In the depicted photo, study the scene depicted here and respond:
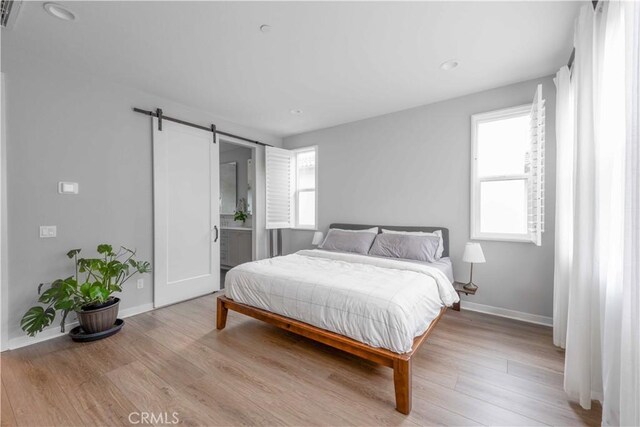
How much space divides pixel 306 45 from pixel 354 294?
2.17 metres

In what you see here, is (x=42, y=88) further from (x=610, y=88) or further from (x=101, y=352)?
(x=610, y=88)

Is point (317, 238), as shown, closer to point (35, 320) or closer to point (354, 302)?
point (354, 302)

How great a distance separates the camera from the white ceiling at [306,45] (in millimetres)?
1956

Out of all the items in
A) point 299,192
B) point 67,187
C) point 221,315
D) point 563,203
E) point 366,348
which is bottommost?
point 221,315

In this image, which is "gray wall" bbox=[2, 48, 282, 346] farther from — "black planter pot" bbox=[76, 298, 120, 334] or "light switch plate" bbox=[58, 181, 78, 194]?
"black planter pot" bbox=[76, 298, 120, 334]

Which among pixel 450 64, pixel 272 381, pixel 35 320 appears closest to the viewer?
pixel 272 381

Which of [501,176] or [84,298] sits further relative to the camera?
[501,176]

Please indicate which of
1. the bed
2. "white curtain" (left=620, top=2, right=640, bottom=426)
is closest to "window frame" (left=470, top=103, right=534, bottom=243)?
the bed

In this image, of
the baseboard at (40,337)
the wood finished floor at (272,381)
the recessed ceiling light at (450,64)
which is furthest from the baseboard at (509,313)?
the baseboard at (40,337)

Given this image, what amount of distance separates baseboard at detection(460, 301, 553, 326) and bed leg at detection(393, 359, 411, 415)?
2.18 metres

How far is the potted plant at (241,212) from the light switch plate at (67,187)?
2.80m

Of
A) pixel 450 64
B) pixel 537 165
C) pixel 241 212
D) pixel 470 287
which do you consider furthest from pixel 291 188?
pixel 537 165

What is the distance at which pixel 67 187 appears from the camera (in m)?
2.68

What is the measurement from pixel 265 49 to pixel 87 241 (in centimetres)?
272
